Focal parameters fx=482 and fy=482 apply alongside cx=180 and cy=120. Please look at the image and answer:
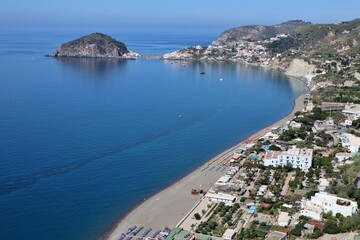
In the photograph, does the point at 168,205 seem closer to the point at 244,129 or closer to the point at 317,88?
the point at 244,129

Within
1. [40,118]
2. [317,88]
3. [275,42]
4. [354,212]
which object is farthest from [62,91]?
[275,42]

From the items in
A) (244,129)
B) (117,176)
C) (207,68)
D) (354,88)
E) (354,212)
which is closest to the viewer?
(354,212)

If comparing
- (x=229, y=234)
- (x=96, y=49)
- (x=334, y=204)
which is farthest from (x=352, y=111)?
(x=96, y=49)

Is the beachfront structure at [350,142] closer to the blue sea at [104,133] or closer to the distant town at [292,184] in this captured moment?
the distant town at [292,184]

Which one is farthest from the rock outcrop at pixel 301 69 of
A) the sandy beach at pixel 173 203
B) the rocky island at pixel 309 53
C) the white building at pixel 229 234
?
the white building at pixel 229 234

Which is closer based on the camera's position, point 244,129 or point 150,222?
point 150,222

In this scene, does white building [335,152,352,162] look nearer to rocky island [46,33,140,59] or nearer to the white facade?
the white facade

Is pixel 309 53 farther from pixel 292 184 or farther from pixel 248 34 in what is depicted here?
pixel 292 184
